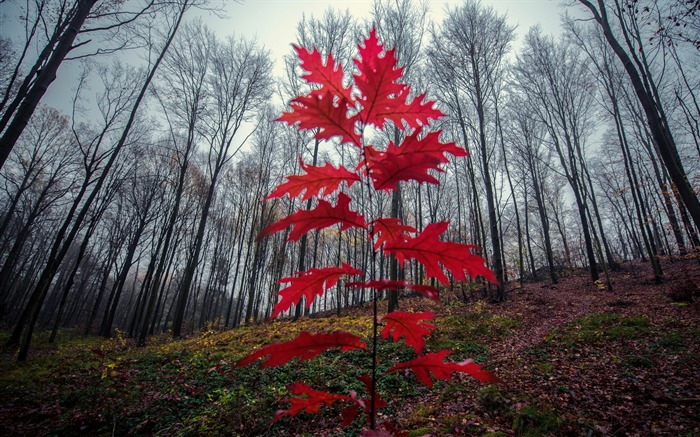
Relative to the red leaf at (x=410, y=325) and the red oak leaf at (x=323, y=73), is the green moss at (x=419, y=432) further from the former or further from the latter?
the red oak leaf at (x=323, y=73)

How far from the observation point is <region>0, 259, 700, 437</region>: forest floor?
3143mm

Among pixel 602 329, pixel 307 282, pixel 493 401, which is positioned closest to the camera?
pixel 307 282

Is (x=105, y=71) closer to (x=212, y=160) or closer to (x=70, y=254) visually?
(x=212, y=160)

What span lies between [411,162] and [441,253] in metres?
0.33

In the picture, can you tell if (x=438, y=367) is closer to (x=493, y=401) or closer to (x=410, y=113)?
(x=410, y=113)

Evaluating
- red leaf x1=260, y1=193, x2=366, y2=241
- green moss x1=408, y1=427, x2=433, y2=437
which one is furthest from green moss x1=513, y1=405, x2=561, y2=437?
red leaf x1=260, y1=193, x2=366, y2=241

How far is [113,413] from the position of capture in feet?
13.2

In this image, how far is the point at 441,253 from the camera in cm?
97

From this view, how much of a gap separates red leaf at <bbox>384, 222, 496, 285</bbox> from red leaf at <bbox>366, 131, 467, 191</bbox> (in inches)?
7.3

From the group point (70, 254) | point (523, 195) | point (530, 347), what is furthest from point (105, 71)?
point (70, 254)

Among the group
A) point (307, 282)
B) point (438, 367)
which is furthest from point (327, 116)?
point (438, 367)

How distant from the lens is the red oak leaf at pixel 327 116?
3.34 feet

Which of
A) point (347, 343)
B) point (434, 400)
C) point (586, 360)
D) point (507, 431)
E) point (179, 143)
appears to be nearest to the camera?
point (347, 343)

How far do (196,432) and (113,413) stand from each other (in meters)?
1.63
